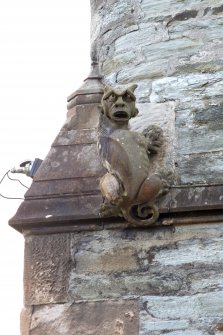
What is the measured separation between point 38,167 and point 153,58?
85 centimetres

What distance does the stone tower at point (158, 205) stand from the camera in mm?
4973

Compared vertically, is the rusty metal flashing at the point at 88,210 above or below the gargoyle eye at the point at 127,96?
below

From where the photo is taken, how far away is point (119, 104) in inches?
201

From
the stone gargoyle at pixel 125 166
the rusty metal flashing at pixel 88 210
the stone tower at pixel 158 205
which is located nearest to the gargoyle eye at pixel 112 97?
the stone gargoyle at pixel 125 166

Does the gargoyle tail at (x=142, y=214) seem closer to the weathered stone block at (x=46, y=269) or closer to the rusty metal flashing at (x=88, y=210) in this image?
the rusty metal flashing at (x=88, y=210)

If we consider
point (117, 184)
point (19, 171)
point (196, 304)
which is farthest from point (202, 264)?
point (19, 171)

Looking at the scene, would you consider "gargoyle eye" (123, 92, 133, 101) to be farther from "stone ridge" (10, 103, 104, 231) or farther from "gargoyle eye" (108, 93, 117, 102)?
"stone ridge" (10, 103, 104, 231)

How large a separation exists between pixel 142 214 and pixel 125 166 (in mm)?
243

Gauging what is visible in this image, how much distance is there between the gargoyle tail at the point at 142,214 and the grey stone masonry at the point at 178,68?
0.21m

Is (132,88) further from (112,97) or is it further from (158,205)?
(158,205)

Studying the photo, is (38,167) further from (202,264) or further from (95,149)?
(202,264)

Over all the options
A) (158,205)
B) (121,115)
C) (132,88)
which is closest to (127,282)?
(158,205)

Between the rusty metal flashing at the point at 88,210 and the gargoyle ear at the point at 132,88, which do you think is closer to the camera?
the rusty metal flashing at the point at 88,210

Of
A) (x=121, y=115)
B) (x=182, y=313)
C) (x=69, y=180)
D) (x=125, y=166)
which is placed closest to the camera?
(x=182, y=313)
